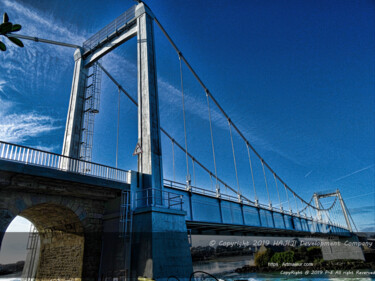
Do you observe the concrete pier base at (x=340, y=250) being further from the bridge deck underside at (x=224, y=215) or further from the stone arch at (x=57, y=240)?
the stone arch at (x=57, y=240)

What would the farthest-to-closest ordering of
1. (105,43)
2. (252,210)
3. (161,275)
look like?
1. (252,210)
2. (105,43)
3. (161,275)

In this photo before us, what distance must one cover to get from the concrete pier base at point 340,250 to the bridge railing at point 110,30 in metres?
53.7

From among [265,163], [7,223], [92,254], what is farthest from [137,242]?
[265,163]

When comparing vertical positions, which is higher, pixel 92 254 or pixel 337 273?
pixel 92 254

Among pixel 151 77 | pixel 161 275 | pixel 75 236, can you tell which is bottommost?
pixel 161 275

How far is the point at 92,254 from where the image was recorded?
11.3 m

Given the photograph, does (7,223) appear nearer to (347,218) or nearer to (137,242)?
(137,242)

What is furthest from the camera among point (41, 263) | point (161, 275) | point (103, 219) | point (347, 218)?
point (347, 218)

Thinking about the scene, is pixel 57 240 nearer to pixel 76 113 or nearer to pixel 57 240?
pixel 57 240

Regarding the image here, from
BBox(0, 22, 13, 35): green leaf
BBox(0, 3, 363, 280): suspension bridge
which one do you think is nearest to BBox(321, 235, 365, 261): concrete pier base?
BBox(0, 3, 363, 280): suspension bridge

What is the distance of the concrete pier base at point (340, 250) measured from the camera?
4828 cm

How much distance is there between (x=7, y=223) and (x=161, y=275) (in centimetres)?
610

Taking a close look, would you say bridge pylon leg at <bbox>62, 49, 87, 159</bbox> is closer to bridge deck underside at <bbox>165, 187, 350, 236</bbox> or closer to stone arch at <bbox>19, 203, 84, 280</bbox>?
stone arch at <bbox>19, 203, 84, 280</bbox>

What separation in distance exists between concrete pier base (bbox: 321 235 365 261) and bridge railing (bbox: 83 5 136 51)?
176 ft
